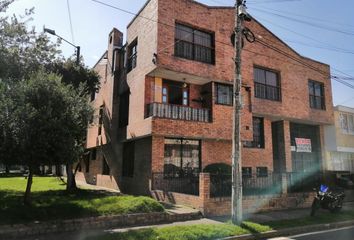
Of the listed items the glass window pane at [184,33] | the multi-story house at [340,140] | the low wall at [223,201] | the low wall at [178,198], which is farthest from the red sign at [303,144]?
the low wall at [178,198]

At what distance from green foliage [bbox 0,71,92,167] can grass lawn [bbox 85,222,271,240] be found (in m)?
3.46

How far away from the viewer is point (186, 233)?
870 centimetres

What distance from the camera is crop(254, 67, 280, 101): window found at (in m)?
21.2

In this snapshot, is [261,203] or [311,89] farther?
[311,89]

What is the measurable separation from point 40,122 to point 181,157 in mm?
8763

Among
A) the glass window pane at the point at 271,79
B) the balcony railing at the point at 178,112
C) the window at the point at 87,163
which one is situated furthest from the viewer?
the window at the point at 87,163

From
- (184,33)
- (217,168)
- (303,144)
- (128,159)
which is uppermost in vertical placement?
(184,33)

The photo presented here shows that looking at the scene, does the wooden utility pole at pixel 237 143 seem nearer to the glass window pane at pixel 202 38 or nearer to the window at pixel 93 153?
the glass window pane at pixel 202 38

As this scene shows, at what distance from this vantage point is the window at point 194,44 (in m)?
17.3

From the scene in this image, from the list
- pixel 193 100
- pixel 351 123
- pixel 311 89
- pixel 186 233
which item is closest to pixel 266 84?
pixel 311 89

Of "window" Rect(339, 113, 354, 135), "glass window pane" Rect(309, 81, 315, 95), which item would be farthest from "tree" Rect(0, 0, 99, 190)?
"window" Rect(339, 113, 354, 135)

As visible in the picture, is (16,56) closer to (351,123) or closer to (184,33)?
(184,33)

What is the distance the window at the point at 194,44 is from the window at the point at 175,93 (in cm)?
180

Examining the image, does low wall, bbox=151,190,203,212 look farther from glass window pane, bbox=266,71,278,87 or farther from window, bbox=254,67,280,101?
glass window pane, bbox=266,71,278,87
